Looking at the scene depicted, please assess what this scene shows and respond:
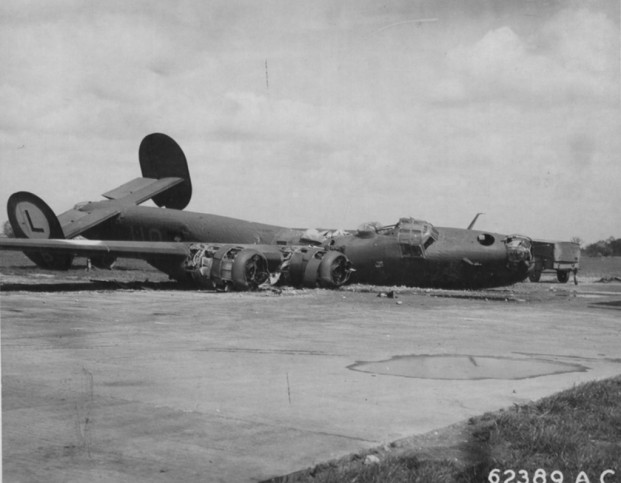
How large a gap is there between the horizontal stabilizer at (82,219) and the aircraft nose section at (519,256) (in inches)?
538

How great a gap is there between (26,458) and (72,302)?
460 inches

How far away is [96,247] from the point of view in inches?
798

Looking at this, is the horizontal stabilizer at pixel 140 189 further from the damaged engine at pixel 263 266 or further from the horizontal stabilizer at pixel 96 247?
the damaged engine at pixel 263 266

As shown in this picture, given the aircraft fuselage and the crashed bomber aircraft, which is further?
the aircraft fuselage

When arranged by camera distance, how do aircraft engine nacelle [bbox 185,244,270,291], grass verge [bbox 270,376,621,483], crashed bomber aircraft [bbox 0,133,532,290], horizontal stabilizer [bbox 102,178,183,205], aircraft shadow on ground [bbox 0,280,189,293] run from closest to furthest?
grass verge [bbox 270,376,621,483] → aircraft shadow on ground [bbox 0,280,189,293] → aircraft engine nacelle [bbox 185,244,270,291] → crashed bomber aircraft [bbox 0,133,532,290] → horizontal stabilizer [bbox 102,178,183,205]

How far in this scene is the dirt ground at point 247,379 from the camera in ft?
15.3

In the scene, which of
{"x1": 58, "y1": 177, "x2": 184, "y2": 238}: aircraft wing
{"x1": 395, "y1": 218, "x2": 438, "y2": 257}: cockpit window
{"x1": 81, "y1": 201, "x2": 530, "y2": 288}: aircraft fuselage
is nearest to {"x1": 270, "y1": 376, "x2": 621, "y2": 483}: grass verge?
{"x1": 81, "y1": 201, "x2": 530, "y2": 288}: aircraft fuselage

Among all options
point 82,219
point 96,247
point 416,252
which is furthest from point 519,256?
point 82,219

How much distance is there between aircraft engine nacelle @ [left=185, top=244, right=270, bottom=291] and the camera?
20.5m

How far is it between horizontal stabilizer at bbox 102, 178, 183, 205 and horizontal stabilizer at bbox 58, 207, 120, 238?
3.49 ft

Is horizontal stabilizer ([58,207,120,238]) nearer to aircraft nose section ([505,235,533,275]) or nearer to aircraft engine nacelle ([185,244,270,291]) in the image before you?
aircraft engine nacelle ([185,244,270,291])

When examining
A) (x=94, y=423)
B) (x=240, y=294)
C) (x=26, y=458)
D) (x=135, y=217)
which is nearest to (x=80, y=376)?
(x=94, y=423)

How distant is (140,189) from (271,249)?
25.8 feet

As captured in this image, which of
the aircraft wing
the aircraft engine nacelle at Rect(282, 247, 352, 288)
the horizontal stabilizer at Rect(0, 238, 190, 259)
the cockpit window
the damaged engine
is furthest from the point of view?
the aircraft wing
